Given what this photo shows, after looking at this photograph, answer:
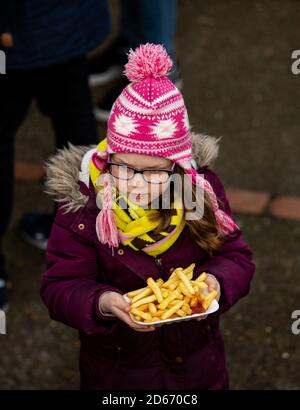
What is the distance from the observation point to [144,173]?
2244mm

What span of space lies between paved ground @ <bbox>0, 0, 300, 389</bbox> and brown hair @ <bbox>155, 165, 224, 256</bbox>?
3.97 ft

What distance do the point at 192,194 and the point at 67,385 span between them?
1482 millimetres

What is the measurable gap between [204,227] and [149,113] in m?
0.46

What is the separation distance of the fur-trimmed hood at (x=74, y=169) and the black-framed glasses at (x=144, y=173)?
220mm

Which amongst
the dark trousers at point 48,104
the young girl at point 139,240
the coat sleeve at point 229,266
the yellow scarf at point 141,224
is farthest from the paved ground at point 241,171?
the yellow scarf at point 141,224

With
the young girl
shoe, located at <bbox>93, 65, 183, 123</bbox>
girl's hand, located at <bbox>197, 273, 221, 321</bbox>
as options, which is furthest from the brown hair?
shoe, located at <bbox>93, 65, 183, 123</bbox>

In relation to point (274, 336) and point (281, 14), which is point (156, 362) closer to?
point (274, 336)

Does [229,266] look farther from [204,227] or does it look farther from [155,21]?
[155,21]

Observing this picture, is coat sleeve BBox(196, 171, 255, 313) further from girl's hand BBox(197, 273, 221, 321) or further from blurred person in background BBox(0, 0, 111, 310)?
blurred person in background BBox(0, 0, 111, 310)

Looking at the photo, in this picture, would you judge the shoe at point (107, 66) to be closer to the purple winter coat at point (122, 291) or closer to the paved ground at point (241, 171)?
the paved ground at point (241, 171)

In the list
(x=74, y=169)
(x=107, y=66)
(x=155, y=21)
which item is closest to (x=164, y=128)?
(x=74, y=169)

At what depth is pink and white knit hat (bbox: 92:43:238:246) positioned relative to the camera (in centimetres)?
218

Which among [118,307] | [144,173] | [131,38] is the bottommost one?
Result: [131,38]
